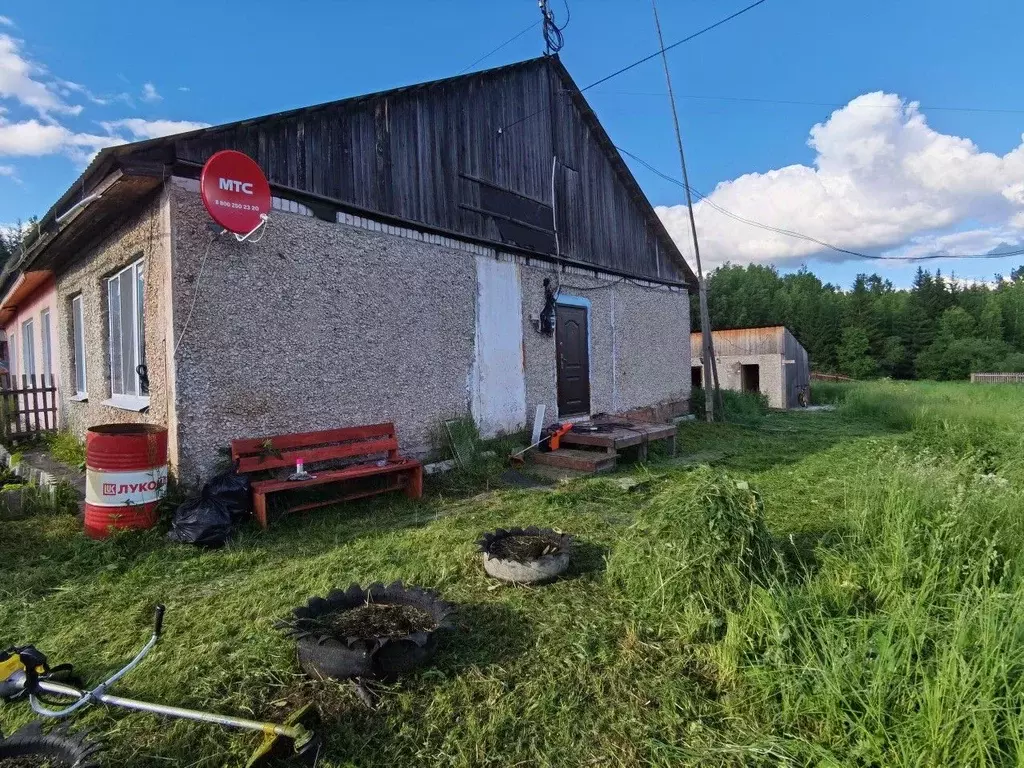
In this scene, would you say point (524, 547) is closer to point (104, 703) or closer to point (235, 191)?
point (104, 703)

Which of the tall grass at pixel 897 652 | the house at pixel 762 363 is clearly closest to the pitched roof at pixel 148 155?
the tall grass at pixel 897 652

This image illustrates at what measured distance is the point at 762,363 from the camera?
2195cm

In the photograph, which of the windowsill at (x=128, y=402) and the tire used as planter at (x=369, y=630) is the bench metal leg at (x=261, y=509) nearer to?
the windowsill at (x=128, y=402)

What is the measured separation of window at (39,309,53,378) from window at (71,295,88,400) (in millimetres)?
2441

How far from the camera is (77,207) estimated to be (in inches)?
213

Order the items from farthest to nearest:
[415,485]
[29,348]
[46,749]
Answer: [29,348] < [415,485] < [46,749]

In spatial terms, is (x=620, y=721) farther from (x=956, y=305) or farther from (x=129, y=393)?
(x=956, y=305)

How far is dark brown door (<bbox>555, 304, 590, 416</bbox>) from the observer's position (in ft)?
31.1

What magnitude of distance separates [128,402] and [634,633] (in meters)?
6.13

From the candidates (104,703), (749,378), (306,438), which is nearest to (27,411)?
(306,438)

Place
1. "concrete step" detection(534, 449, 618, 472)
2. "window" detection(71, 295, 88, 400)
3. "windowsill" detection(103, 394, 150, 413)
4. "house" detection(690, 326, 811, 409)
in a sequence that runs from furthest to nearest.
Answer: "house" detection(690, 326, 811, 409), "window" detection(71, 295, 88, 400), "concrete step" detection(534, 449, 618, 472), "windowsill" detection(103, 394, 150, 413)

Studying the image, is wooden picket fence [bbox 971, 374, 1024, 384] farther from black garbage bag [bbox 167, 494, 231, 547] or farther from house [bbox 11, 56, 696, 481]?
black garbage bag [bbox 167, 494, 231, 547]

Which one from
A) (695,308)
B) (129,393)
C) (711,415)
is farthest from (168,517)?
(695,308)

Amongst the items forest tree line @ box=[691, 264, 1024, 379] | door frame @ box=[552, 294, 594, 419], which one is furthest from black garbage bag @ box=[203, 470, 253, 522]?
forest tree line @ box=[691, 264, 1024, 379]
